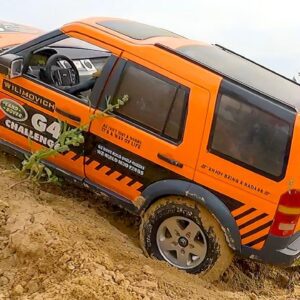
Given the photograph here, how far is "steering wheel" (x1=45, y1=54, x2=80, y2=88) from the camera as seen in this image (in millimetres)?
5355

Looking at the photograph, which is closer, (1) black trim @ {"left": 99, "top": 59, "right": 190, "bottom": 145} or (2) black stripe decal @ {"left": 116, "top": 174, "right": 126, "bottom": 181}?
(1) black trim @ {"left": 99, "top": 59, "right": 190, "bottom": 145}

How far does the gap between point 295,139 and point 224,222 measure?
80 cm

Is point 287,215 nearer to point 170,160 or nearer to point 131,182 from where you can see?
point 170,160

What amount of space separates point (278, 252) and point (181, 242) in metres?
0.74

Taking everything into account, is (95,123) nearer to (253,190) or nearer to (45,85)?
(45,85)

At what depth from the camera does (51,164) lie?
17.3 ft

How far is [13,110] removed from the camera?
17.5 feet

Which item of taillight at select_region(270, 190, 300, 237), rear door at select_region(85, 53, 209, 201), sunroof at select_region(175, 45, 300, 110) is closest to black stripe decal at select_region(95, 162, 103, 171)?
rear door at select_region(85, 53, 209, 201)

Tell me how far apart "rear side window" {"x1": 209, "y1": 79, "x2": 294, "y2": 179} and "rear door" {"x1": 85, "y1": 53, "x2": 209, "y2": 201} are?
0.51 ft

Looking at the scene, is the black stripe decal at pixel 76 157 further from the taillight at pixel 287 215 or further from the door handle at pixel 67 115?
the taillight at pixel 287 215

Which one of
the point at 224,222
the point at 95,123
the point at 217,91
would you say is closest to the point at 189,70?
the point at 217,91

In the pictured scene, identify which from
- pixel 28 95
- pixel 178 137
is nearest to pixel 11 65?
pixel 28 95

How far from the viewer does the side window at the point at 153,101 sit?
4688 millimetres

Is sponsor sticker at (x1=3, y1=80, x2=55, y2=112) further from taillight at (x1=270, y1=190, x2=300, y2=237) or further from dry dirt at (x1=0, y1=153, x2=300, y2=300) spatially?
taillight at (x1=270, y1=190, x2=300, y2=237)
